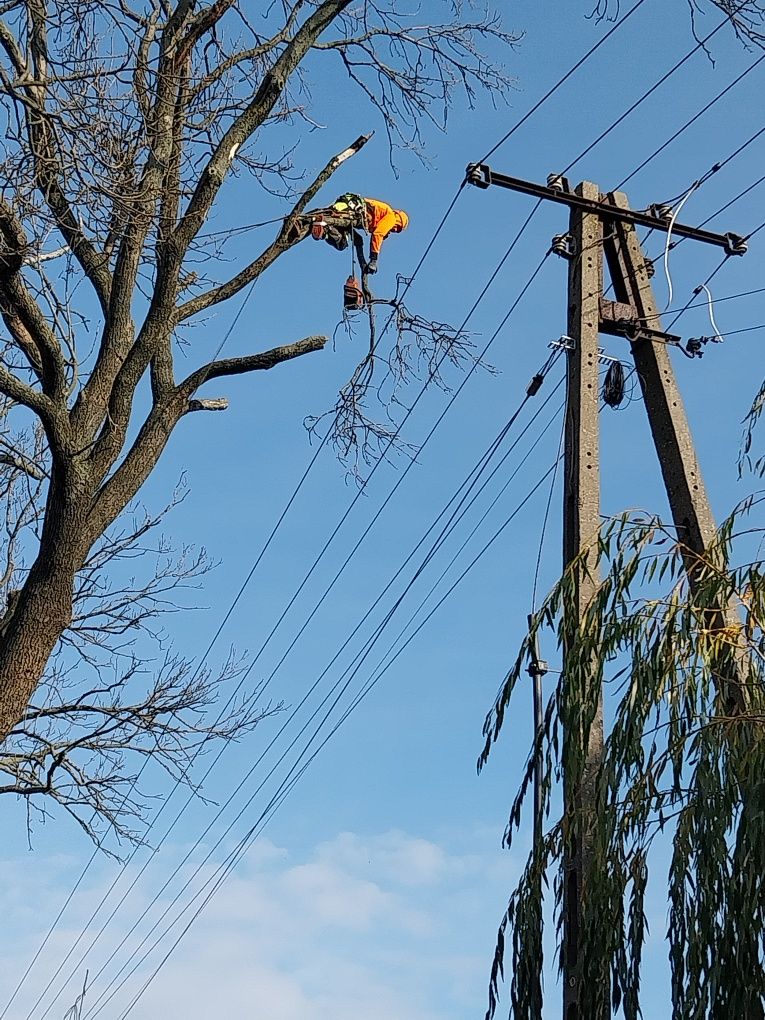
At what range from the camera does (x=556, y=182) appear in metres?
7.85

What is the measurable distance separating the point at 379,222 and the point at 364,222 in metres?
0.21

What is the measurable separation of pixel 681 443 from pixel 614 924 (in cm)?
261

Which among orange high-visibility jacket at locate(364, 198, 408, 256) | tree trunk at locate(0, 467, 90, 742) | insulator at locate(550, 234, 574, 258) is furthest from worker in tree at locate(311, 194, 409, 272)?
tree trunk at locate(0, 467, 90, 742)

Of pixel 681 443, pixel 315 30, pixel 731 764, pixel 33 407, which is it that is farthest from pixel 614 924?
pixel 315 30

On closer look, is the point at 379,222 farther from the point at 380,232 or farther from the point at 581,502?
the point at 581,502

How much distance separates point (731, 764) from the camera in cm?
521

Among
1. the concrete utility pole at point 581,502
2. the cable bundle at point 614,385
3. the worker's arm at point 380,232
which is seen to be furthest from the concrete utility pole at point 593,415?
the worker's arm at point 380,232

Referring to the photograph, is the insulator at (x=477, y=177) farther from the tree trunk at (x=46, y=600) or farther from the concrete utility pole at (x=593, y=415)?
the tree trunk at (x=46, y=600)

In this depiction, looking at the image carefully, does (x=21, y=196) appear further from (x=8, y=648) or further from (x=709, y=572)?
(x=709, y=572)

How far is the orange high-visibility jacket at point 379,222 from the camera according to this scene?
802 centimetres

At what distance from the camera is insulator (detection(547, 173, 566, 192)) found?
7836mm

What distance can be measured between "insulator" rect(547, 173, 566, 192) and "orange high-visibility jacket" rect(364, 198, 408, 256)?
961 mm

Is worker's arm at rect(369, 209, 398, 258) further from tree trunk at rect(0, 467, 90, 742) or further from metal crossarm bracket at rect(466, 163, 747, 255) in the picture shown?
tree trunk at rect(0, 467, 90, 742)

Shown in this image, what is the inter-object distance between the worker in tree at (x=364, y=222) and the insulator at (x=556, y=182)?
961 mm
